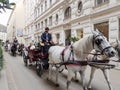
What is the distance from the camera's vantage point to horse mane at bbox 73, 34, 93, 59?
20.9 feet

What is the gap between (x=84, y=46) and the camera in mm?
6520

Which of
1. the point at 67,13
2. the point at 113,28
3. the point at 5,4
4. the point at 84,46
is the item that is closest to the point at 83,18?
the point at 113,28

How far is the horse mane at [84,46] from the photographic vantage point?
20.9 feet

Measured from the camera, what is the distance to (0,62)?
9391 mm

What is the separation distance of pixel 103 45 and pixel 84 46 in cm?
69

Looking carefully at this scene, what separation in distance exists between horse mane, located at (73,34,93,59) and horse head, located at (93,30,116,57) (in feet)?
0.71

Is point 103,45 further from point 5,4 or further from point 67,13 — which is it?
point 67,13

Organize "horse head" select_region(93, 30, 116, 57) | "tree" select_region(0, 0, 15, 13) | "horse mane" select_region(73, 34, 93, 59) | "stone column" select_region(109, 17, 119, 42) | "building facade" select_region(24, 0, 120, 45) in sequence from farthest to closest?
1. "building facade" select_region(24, 0, 120, 45)
2. "stone column" select_region(109, 17, 119, 42)
3. "horse mane" select_region(73, 34, 93, 59)
4. "horse head" select_region(93, 30, 116, 57)
5. "tree" select_region(0, 0, 15, 13)

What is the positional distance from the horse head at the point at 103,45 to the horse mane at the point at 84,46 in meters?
0.22

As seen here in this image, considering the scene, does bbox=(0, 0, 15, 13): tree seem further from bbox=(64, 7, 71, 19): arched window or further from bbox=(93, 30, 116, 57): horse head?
bbox=(64, 7, 71, 19): arched window

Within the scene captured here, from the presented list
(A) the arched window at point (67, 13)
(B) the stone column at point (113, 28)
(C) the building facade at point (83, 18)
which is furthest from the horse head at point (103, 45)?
(A) the arched window at point (67, 13)

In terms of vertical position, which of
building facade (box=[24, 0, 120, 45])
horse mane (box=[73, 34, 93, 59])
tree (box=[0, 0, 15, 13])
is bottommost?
horse mane (box=[73, 34, 93, 59])

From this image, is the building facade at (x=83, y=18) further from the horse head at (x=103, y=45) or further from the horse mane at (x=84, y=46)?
the horse head at (x=103, y=45)

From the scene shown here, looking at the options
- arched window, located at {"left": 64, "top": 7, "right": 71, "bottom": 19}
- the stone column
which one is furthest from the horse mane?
arched window, located at {"left": 64, "top": 7, "right": 71, "bottom": 19}
